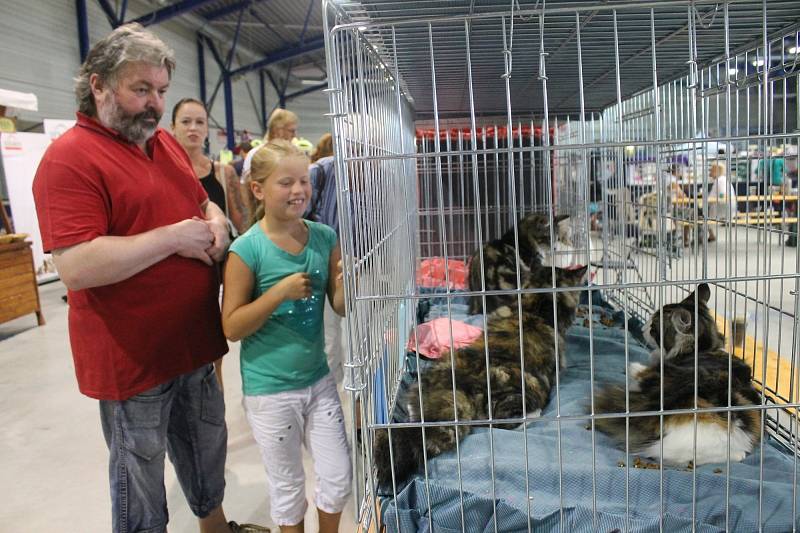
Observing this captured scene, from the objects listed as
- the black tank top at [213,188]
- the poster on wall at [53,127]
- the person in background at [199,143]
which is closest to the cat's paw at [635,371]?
the person in background at [199,143]

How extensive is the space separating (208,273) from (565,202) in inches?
124

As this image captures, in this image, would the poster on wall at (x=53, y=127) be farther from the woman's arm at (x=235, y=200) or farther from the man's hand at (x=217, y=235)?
the man's hand at (x=217, y=235)

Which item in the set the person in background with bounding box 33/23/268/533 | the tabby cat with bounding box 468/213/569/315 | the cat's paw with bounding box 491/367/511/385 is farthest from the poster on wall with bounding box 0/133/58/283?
the cat's paw with bounding box 491/367/511/385

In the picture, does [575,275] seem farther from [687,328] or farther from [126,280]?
[126,280]

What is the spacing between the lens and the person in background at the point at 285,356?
5.56 ft

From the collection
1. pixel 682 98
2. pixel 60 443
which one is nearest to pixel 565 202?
pixel 682 98

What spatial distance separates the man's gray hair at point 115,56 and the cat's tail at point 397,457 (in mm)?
1145

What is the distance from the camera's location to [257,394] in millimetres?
1699

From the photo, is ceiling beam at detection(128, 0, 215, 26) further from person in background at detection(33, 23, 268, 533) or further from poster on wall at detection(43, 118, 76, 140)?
person in background at detection(33, 23, 268, 533)

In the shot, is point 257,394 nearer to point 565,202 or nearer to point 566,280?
point 566,280

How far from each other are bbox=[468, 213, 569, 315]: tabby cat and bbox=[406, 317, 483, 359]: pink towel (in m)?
0.31

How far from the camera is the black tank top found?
2982 millimetres

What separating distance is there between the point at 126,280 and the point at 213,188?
5.17 ft

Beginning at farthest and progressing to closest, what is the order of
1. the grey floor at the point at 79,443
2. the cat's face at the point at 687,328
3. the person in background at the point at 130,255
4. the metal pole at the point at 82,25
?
the metal pole at the point at 82,25
the grey floor at the point at 79,443
the cat's face at the point at 687,328
the person in background at the point at 130,255
